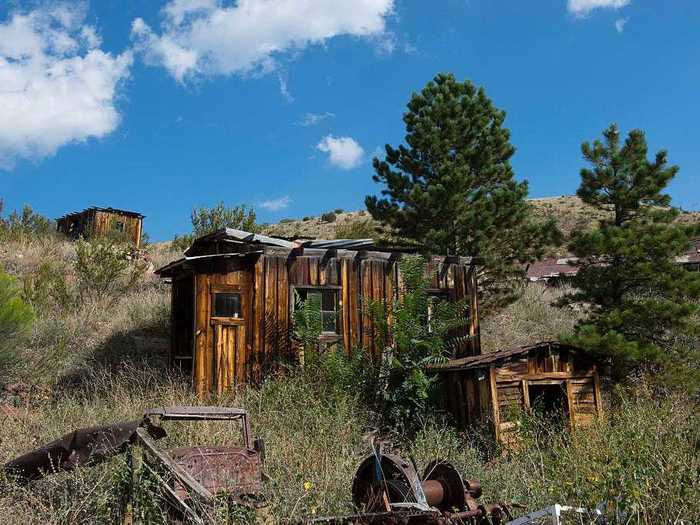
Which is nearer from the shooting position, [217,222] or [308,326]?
[308,326]

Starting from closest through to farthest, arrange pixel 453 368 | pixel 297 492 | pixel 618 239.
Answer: pixel 297 492
pixel 453 368
pixel 618 239

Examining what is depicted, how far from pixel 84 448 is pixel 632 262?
11420mm

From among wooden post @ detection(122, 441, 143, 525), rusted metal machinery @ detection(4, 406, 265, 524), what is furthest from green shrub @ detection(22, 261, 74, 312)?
wooden post @ detection(122, 441, 143, 525)

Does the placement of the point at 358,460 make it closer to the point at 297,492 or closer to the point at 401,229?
the point at 297,492

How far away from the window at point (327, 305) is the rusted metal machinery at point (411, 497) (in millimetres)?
7209

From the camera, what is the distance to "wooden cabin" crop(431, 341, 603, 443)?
10500 mm

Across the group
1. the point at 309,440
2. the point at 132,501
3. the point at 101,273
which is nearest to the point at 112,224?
the point at 101,273

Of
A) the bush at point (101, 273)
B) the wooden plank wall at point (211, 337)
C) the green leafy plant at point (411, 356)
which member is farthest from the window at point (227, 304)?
the bush at point (101, 273)

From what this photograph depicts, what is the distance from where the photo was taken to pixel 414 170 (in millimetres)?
18516

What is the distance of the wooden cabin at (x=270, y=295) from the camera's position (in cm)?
1242

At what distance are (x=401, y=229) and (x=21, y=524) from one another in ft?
45.9

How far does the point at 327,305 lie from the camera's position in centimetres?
1359

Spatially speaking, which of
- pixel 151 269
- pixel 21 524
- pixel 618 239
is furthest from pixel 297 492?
pixel 151 269

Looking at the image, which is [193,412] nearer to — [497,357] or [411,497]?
[411,497]
